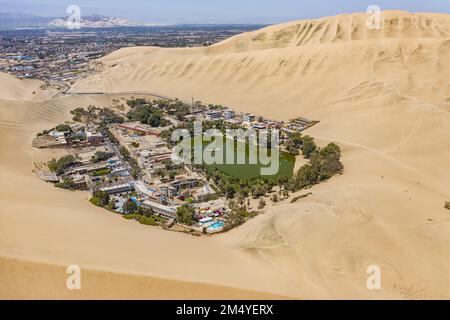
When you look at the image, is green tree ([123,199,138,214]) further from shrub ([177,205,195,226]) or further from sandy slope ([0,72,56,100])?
sandy slope ([0,72,56,100])

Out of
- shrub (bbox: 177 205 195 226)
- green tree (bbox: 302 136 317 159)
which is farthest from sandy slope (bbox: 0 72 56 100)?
shrub (bbox: 177 205 195 226)

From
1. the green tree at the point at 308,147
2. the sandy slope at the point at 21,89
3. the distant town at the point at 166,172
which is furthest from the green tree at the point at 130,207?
the sandy slope at the point at 21,89

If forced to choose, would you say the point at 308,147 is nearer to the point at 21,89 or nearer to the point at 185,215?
the point at 185,215

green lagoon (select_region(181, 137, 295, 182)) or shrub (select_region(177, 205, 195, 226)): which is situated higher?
green lagoon (select_region(181, 137, 295, 182))

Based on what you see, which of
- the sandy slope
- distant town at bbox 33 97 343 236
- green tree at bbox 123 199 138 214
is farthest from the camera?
the sandy slope

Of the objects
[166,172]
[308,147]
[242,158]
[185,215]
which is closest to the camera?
[185,215]

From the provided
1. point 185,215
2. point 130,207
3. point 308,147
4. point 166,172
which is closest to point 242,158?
point 308,147
